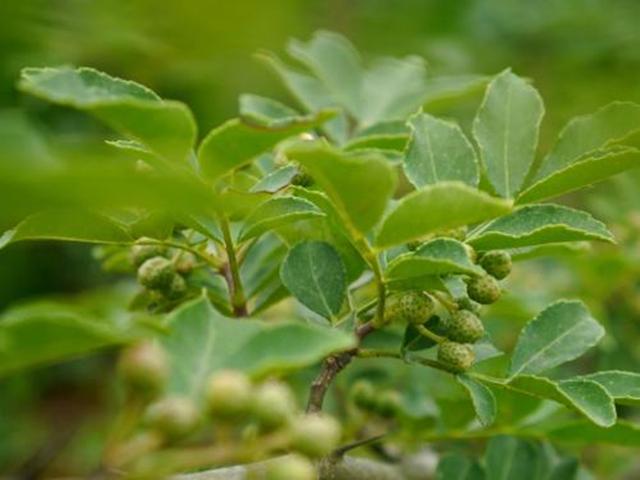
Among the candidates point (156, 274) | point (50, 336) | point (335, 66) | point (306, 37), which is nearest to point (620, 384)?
point (156, 274)

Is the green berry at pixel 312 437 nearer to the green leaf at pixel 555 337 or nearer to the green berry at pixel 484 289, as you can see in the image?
the green berry at pixel 484 289

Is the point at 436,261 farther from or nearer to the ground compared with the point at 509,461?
farther from the ground

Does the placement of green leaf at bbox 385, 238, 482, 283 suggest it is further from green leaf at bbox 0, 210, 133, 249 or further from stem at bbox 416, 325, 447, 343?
green leaf at bbox 0, 210, 133, 249

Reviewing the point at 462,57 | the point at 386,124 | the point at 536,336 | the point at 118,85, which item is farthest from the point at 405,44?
the point at 118,85

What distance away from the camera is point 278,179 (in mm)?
1201

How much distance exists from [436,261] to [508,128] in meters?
0.35

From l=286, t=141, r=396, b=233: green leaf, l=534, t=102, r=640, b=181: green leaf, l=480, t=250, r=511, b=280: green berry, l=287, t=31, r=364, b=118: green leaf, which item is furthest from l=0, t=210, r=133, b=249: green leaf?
l=287, t=31, r=364, b=118: green leaf

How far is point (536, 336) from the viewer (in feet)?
4.41

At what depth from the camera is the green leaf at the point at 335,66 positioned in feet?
6.48

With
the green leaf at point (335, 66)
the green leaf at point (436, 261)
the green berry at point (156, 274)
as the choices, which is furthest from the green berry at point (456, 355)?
the green leaf at point (335, 66)

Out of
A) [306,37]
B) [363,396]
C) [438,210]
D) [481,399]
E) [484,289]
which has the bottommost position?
[363,396]

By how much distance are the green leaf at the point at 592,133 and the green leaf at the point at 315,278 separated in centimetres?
28

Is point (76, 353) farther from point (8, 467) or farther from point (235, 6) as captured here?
point (8, 467)

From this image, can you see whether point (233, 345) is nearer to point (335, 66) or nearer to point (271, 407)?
point (271, 407)
